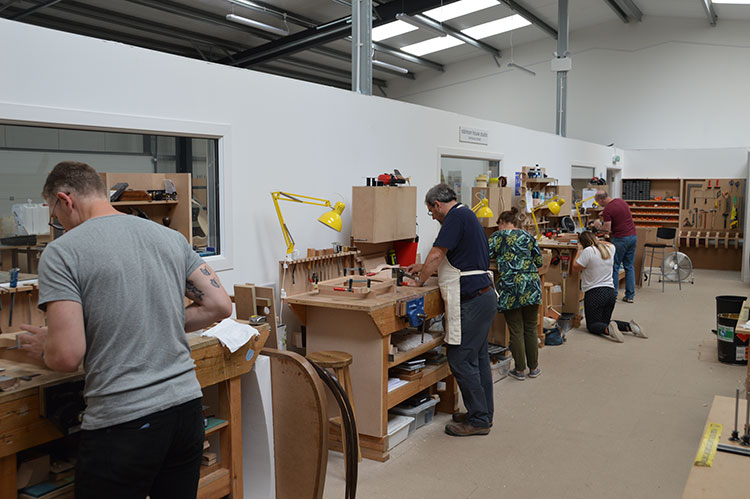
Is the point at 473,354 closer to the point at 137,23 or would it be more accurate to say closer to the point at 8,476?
the point at 8,476

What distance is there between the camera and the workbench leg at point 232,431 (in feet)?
9.25

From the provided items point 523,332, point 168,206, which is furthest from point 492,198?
point 168,206

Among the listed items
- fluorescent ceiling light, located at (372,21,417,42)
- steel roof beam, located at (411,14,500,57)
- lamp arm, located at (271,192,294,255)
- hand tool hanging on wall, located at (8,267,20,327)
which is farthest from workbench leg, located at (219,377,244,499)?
fluorescent ceiling light, located at (372,21,417,42)

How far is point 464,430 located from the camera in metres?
4.19

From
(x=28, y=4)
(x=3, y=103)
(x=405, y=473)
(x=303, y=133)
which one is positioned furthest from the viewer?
(x=28, y=4)

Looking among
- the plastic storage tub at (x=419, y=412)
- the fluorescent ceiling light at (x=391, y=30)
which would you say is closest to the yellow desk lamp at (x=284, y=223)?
the plastic storage tub at (x=419, y=412)

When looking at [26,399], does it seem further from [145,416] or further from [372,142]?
[372,142]

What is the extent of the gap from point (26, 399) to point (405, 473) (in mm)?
2257

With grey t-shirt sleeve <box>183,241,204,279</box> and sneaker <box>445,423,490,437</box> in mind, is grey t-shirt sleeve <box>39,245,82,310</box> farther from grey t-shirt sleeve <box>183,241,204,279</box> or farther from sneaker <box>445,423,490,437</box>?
sneaker <box>445,423,490,437</box>

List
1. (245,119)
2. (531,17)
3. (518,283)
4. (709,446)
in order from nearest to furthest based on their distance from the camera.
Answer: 1. (709,446)
2. (245,119)
3. (518,283)
4. (531,17)

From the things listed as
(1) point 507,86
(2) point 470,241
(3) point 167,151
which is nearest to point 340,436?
(2) point 470,241

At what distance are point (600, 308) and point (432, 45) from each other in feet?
26.7

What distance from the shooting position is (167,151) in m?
3.81

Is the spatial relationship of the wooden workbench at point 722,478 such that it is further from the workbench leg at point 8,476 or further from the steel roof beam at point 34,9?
the steel roof beam at point 34,9
